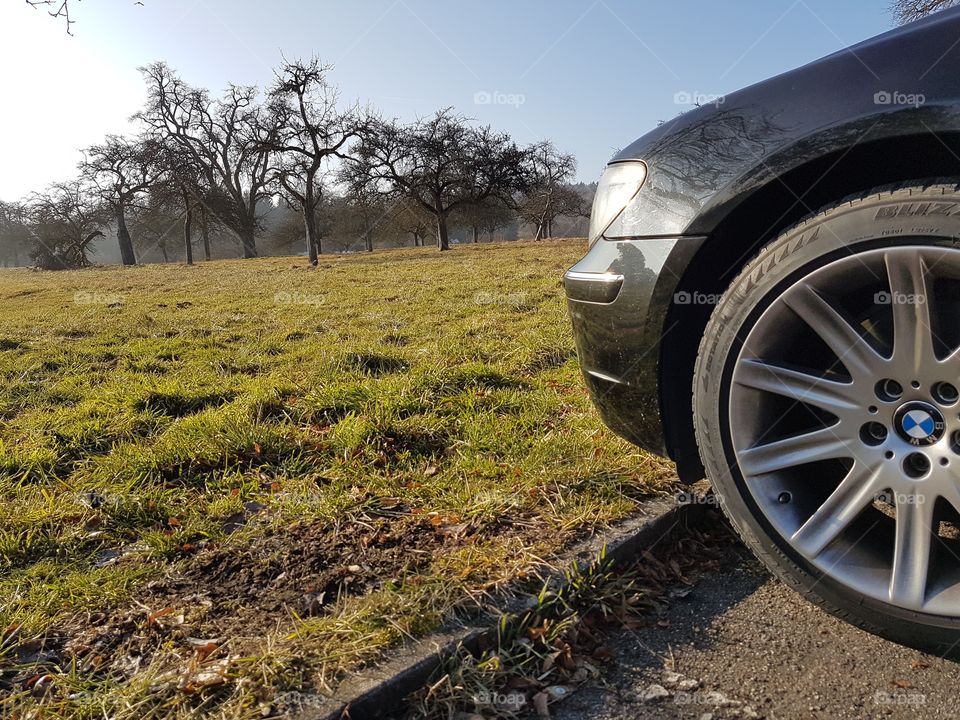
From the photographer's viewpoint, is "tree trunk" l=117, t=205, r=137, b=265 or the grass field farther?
"tree trunk" l=117, t=205, r=137, b=265

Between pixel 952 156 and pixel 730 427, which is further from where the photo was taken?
pixel 730 427

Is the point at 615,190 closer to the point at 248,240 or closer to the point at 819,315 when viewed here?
the point at 819,315

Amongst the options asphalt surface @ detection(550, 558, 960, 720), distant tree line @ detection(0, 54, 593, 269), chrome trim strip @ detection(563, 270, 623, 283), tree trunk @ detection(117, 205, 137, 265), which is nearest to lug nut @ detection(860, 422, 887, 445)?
asphalt surface @ detection(550, 558, 960, 720)

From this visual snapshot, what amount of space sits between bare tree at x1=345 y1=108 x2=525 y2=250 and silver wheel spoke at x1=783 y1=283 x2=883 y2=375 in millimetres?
31243

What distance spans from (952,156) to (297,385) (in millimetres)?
3781

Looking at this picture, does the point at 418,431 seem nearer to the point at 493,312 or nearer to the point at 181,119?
the point at 493,312

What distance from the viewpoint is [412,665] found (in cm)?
158

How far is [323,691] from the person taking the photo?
150 centimetres

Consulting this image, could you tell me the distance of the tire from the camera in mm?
1532

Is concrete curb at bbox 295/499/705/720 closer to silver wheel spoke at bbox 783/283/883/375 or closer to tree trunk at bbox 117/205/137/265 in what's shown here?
silver wheel spoke at bbox 783/283/883/375

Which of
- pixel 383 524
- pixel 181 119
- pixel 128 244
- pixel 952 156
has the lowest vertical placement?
pixel 383 524

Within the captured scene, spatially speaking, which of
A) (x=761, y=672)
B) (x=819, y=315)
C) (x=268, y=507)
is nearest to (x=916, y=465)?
(x=819, y=315)

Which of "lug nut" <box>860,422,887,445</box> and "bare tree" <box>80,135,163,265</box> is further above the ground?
"bare tree" <box>80,135,163,265</box>

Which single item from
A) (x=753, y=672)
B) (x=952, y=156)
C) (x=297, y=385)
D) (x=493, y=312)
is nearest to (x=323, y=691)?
(x=753, y=672)
